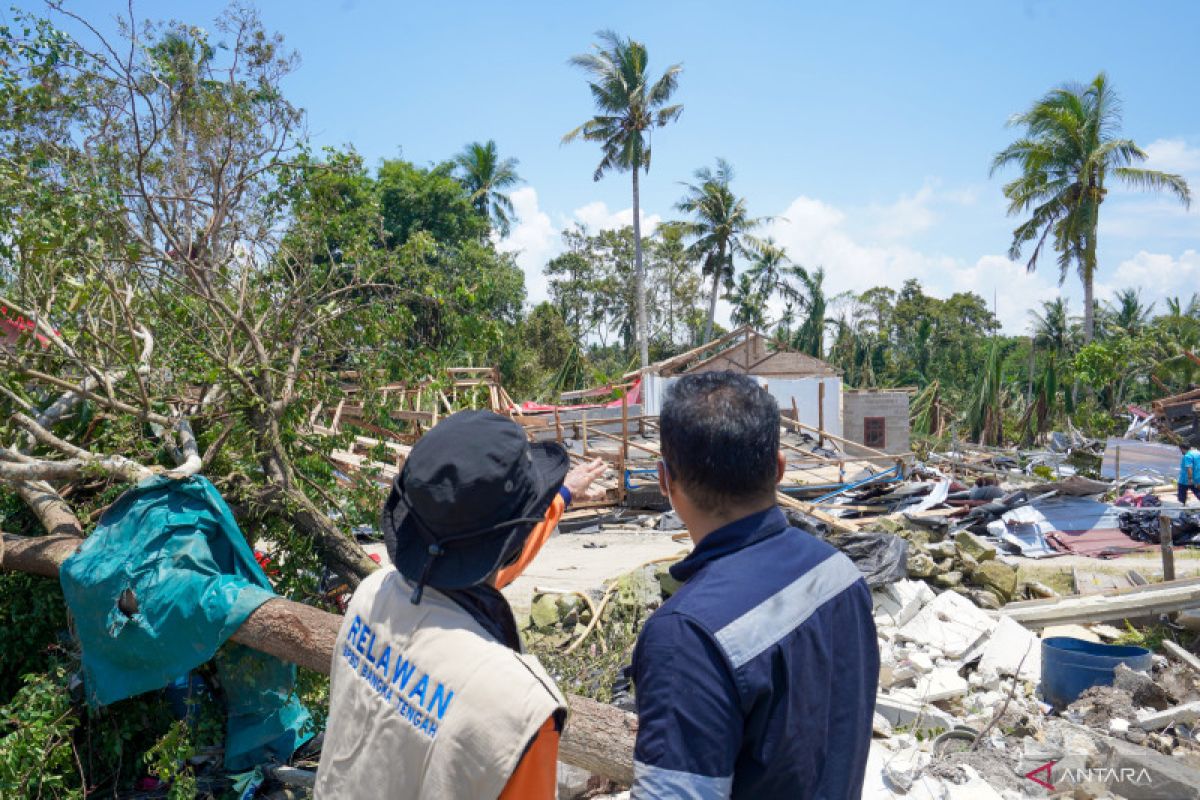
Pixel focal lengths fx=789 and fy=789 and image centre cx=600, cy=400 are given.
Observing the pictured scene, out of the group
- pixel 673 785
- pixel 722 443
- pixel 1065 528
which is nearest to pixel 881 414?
pixel 1065 528

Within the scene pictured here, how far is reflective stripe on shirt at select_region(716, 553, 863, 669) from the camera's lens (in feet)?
3.91

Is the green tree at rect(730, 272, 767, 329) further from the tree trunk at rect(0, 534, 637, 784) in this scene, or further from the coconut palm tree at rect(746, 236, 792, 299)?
the tree trunk at rect(0, 534, 637, 784)

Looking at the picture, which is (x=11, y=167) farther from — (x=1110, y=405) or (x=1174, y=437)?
(x=1110, y=405)

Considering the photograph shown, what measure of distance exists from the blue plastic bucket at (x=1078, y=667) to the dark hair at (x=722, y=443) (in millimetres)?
5362

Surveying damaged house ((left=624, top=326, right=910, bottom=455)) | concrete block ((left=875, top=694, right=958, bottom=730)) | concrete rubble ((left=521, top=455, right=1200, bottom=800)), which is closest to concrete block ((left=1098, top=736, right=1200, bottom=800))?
concrete rubble ((left=521, top=455, right=1200, bottom=800))

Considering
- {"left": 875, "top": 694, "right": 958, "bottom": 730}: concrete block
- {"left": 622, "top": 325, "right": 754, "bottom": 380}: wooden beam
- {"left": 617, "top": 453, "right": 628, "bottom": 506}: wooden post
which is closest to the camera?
{"left": 875, "top": 694, "right": 958, "bottom": 730}: concrete block

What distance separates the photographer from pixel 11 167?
4.47 metres

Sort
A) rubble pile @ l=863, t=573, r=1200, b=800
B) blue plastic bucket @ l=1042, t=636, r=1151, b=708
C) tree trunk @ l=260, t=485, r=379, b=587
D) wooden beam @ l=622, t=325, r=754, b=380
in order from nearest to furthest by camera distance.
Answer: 1. rubble pile @ l=863, t=573, r=1200, b=800
2. tree trunk @ l=260, t=485, r=379, b=587
3. blue plastic bucket @ l=1042, t=636, r=1151, b=708
4. wooden beam @ l=622, t=325, r=754, b=380

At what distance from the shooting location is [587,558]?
11.9 metres

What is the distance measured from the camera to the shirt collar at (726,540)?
1.34 metres

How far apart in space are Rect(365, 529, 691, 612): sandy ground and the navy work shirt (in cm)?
714

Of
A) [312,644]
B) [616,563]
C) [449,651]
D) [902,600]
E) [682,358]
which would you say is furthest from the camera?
[682,358]

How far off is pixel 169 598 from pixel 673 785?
282 cm

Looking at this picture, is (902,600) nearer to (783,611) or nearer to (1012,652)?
(1012,652)
